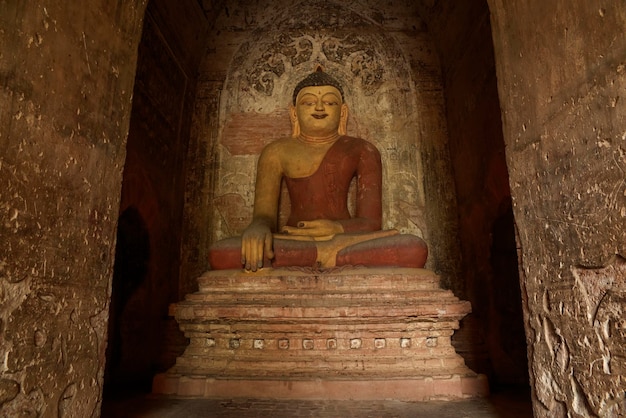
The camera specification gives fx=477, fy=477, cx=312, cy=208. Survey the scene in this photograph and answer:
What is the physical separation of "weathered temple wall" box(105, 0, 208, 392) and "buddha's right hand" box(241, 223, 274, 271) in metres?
1.18

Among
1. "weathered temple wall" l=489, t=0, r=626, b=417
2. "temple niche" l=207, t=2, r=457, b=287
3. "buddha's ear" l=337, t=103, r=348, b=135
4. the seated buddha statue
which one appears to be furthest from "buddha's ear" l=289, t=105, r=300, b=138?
"weathered temple wall" l=489, t=0, r=626, b=417

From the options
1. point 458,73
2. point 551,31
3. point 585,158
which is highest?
point 458,73

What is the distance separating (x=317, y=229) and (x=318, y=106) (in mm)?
1594

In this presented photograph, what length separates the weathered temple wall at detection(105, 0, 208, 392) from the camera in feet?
14.6

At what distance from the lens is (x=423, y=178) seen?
5.62m

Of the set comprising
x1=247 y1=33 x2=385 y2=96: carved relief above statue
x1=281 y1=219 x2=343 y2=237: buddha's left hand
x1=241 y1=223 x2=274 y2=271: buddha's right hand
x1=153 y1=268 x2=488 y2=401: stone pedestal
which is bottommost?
x1=153 y1=268 x2=488 y2=401: stone pedestal

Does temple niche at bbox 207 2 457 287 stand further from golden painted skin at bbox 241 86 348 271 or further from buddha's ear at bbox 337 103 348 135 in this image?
golden painted skin at bbox 241 86 348 271

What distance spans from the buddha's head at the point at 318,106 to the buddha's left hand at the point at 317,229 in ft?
4.41

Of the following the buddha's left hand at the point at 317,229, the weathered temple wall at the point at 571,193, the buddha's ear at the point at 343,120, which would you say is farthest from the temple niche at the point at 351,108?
the weathered temple wall at the point at 571,193

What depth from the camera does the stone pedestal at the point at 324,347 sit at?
319 cm

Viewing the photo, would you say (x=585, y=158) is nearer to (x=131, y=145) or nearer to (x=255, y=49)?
(x=131, y=145)

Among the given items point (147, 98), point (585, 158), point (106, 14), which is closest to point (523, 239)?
point (585, 158)

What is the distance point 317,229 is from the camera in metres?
4.44

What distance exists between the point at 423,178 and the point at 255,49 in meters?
2.68
